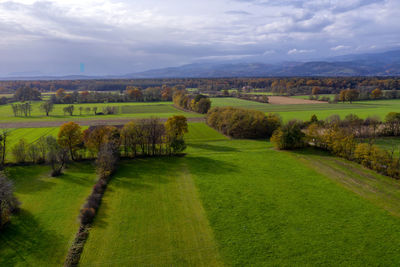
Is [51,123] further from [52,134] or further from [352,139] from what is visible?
[352,139]

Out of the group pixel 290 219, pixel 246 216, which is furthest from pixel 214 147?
pixel 290 219

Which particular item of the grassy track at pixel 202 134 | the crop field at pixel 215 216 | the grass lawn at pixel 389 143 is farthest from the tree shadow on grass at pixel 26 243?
the grass lawn at pixel 389 143

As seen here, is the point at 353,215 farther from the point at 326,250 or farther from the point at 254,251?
the point at 254,251

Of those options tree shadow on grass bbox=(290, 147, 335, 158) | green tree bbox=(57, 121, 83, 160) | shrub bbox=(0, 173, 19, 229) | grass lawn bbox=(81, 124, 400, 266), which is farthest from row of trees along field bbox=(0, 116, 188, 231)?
tree shadow on grass bbox=(290, 147, 335, 158)

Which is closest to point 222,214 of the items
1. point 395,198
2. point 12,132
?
point 395,198

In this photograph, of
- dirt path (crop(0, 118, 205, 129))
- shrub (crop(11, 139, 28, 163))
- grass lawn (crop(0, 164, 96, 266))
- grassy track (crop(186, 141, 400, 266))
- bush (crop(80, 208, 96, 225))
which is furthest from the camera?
dirt path (crop(0, 118, 205, 129))

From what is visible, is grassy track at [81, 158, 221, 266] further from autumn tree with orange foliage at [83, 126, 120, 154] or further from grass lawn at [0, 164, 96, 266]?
autumn tree with orange foliage at [83, 126, 120, 154]
